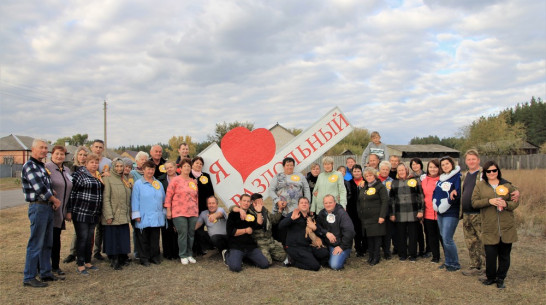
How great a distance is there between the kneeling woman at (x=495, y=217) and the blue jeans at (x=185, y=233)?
3.96 metres

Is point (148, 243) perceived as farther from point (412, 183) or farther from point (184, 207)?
point (412, 183)

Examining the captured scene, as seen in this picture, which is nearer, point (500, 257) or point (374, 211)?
point (500, 257)

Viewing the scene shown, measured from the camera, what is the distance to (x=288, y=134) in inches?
1275

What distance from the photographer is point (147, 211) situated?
215 inches

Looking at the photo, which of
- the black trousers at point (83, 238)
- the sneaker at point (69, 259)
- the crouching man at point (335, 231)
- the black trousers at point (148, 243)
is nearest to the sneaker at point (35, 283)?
the black trousers at point (83, 238)

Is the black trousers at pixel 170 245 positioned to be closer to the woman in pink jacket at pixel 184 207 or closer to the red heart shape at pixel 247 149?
the woman in pink jacket at pixel 184 207

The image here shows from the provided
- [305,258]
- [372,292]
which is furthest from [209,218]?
[372,292]

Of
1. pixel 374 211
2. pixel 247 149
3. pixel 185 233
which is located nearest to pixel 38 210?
pixel 185 233

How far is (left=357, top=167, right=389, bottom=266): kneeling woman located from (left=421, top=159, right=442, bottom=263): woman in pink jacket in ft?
1.88

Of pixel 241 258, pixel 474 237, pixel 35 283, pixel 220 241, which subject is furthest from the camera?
pixel 220 241

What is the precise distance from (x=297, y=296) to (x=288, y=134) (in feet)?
93.0

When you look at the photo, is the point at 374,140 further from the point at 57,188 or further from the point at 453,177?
the point at 57,188

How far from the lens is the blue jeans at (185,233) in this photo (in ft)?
18.6

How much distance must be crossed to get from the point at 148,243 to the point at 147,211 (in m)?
0.57
